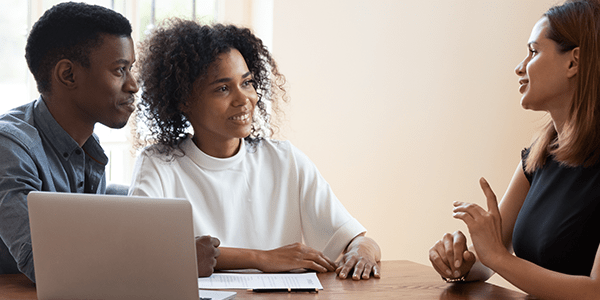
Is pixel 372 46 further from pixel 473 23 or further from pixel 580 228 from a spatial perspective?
pixel 580 228

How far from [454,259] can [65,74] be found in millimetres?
1239

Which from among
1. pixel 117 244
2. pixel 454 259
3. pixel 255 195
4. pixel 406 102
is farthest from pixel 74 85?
pixel 406 102

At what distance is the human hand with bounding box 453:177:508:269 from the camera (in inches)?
53.3

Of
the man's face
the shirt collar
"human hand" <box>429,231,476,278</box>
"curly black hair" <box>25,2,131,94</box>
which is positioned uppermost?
"curly black hair" <box>25,2,131,94</box>

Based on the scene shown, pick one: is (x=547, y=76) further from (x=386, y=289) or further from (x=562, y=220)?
(x=386, y=289)

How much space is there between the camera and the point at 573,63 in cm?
144

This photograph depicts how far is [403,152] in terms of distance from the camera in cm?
345

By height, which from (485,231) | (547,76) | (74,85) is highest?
(547,76)

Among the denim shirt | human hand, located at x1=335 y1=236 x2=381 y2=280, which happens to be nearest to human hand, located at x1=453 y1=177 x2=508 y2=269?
human hand, located at x1=335 y1=236 x2=381 y2=280

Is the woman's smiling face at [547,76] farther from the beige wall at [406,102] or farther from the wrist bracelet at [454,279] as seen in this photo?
the beige wall at [406,102]

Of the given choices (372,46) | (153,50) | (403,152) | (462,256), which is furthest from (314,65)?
(462,256)

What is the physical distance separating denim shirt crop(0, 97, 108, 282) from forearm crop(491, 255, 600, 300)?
1.11 metres

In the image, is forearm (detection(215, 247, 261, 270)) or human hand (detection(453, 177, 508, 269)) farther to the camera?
forearm (detection(215, 247, 261, 270))

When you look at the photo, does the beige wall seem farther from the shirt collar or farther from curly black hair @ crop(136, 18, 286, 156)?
the shirt collar
